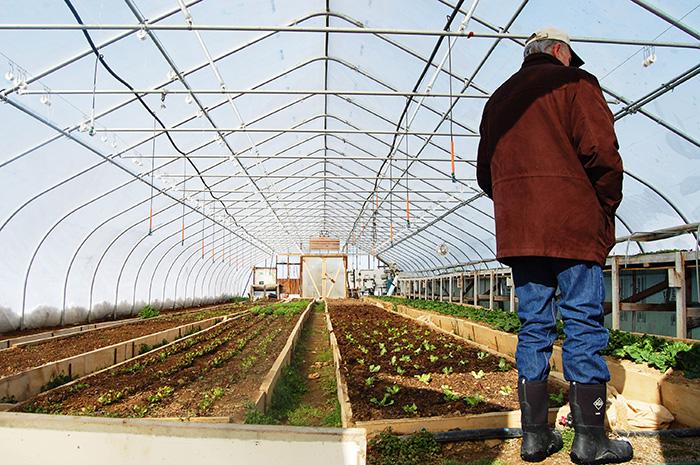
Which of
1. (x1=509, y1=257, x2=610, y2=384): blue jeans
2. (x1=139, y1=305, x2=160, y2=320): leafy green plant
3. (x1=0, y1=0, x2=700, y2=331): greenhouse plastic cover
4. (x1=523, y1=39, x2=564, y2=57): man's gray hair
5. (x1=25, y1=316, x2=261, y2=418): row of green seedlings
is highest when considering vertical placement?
(x1=0, y1=0, x2=700, y2=331): greenhouse plastic cover

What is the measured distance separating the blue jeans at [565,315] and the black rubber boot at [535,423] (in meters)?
0.05

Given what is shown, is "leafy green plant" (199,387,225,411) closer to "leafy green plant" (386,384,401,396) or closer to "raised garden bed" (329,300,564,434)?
"raised garden bed" (329,300,564,434)

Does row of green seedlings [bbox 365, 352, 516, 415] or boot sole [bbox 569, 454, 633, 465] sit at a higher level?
boot sole [bbox 569, 454, 633, 465]

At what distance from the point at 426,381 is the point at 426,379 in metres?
0.02

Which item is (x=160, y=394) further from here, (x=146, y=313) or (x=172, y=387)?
(x=146, y=313)

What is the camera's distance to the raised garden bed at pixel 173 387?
4664mm

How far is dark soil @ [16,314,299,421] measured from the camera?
4.68 meters

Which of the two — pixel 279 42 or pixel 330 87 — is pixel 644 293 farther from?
pixel 330 87

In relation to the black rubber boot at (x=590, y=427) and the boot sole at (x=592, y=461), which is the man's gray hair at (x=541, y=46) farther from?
the boot sole at (x=592, y=461)

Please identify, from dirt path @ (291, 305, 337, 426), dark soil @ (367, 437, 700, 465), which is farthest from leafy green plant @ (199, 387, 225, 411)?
dark soil @ (367, 437, 700, 465)

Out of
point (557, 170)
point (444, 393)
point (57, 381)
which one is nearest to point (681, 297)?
point (444, 393)

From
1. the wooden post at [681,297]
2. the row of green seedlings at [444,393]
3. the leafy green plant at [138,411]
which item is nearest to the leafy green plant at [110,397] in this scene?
the leafy green plant at [138,411]

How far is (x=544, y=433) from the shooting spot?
232 centimetres

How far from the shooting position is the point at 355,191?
19766 mm
